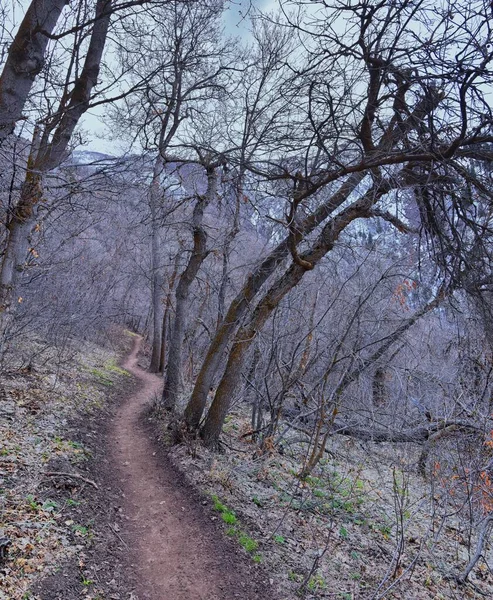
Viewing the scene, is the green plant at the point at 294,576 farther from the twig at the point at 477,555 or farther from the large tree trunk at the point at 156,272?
the large tree trunk at the point at 156,272

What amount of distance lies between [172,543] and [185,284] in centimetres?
607

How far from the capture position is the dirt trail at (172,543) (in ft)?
13.6

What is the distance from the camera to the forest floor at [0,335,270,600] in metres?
3.72

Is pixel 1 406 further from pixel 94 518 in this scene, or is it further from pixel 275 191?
pixel 275 191

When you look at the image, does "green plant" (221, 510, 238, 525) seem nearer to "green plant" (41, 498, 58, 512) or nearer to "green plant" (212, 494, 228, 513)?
"green plant" (212, 494, 228, 513)

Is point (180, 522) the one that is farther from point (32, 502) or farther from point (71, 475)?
point (32, 502)

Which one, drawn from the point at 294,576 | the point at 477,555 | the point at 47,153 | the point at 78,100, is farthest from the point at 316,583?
the point at 78,100

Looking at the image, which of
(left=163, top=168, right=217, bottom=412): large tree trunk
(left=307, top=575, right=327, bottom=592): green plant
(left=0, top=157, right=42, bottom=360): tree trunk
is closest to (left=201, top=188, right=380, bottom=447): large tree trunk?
(left=163, top=168, right=217, bottom=412): large tree trunk

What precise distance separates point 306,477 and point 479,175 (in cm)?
601

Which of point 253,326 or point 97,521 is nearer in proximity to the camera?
point 97,521

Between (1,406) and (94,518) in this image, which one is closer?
(94,518)

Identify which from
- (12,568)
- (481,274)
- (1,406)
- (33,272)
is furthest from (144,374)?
(481,274)

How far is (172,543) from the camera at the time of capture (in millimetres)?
4840

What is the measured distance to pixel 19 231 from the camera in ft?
15.6
